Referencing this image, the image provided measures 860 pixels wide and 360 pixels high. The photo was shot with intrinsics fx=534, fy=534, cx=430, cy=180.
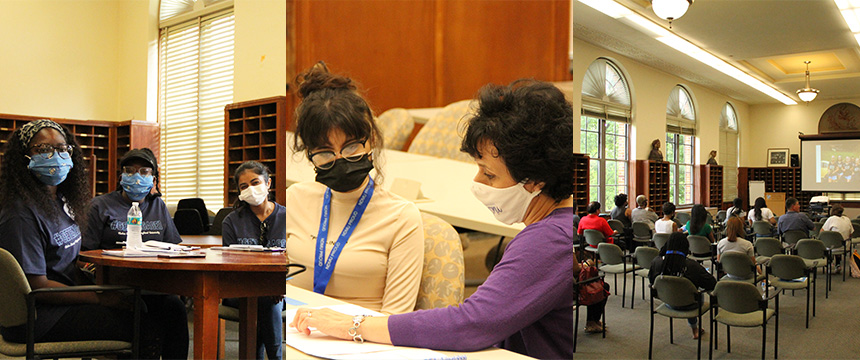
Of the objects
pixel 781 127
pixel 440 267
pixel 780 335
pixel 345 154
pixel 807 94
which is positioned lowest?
pixel 780 335

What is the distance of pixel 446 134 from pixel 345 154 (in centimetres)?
9

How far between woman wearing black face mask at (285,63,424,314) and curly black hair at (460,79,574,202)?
90 mm

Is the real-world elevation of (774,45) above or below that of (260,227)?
above

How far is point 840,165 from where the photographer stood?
2.12m

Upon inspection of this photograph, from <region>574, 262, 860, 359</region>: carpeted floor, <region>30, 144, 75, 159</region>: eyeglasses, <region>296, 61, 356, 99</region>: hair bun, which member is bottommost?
<region>574, 262, 860, 359</region>: carpeted floor

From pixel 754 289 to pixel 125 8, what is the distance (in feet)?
16.2

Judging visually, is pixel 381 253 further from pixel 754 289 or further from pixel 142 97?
pixel 142 97

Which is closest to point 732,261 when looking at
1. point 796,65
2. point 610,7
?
point 796,65

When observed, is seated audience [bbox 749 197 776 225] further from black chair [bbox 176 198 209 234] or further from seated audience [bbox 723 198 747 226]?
black chair [bbox 176 198 209 234]

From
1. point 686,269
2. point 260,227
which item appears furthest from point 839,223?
point 260,227

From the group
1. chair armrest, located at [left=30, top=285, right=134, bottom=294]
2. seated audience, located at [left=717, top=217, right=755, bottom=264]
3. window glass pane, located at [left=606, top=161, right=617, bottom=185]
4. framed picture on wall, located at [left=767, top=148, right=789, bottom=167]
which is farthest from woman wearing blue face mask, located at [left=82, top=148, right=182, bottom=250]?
framed picture on wall, located at [left=767, top=148, right=789, bottom=167]

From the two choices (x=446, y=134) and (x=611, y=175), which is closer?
(x=446, y=134)

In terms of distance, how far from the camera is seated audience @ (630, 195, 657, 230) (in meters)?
2.86

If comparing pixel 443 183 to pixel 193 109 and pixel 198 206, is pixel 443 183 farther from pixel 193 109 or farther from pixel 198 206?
pixel 193 109
